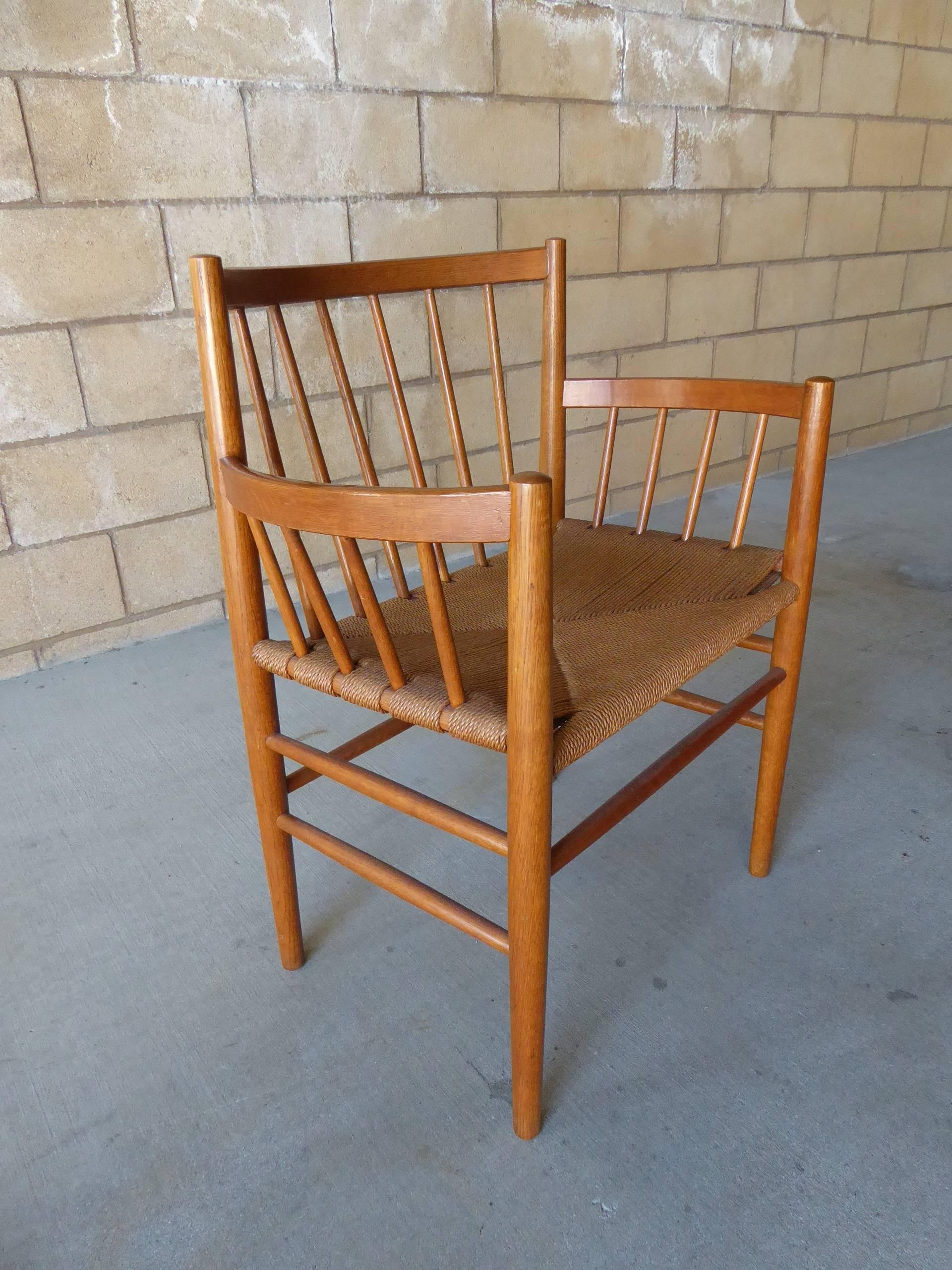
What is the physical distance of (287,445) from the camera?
216cm

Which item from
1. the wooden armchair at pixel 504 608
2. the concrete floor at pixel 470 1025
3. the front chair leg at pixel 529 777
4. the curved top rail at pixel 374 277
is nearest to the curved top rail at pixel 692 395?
the wooden armchair at pixel 504 608

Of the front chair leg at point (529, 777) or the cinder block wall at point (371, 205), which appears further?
the cinder block wall at point (371, 205)

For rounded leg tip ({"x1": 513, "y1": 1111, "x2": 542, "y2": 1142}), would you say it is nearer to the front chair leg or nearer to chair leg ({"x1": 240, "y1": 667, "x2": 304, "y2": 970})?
the front chair leg

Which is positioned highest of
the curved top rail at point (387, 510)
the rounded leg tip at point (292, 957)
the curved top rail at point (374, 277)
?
the curved top rail at point (374, 277)

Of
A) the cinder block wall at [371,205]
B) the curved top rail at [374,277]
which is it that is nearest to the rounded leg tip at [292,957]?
the curved top rail at [374,277]

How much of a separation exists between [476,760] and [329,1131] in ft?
2.46

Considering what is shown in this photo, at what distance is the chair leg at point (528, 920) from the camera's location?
77cm

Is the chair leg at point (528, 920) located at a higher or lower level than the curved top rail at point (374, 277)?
lower

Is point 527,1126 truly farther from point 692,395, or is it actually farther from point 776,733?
point 692,395

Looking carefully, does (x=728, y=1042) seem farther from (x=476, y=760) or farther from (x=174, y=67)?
(x=174, y=67)

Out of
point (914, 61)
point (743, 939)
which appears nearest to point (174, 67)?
point (743, 939)

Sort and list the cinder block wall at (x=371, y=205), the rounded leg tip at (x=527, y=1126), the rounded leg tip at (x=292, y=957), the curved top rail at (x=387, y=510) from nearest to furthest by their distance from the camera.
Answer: the curved top rail at (x=387, y=510)
the rounded leg tip at (x=527, y=1126)
the rounded leg tip at (x=292, y=957)
the cinder block wall at (x=371, y=205)

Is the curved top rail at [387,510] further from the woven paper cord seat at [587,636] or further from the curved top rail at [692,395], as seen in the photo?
the curved top rail at [692,395]

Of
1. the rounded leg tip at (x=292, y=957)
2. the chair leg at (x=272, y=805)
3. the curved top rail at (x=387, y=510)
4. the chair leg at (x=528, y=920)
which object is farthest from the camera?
the rounded leg tip at (x=292, y=957)
